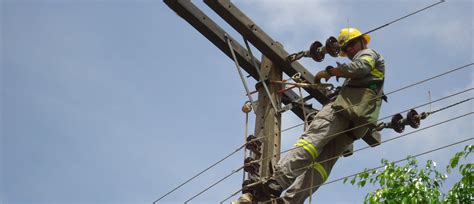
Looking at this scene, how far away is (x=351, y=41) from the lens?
22.9ft

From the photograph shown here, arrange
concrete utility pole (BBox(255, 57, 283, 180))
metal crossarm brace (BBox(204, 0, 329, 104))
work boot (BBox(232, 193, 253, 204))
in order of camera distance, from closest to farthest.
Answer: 1. work boot (BBox(232, 193, 253, 204))
2. concrete utility pole (BBox(255, 57, 283, 180))
3. metal crossarm brace (BBox(204, 0, 329, 104))

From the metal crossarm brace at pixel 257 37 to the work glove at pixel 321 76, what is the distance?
0.37m

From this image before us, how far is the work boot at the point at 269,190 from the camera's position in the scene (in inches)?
253

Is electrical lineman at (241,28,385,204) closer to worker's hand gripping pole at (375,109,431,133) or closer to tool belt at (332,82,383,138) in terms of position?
tool belt at (332,82,383,138)

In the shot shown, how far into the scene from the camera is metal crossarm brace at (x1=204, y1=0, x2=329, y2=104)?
703cm

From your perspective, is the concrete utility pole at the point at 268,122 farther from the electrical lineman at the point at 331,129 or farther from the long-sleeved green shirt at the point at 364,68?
the long-sleeved green shirt at the point at 364,68

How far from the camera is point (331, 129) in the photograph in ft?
21.4

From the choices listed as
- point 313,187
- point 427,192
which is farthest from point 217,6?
point 427,192

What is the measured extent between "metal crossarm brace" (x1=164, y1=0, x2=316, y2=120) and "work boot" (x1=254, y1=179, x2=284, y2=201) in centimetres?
106

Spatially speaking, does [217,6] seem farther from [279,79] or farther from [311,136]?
[311,136]

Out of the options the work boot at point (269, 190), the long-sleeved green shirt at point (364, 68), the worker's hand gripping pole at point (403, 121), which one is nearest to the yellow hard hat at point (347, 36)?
the long-sleeved green shirt at point (364, 68)

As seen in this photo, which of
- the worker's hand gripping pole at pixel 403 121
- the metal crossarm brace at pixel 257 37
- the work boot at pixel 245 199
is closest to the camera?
the work boot at pixel 245 199

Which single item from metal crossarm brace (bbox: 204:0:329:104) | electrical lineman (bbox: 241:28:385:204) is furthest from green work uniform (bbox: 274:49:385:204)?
metal crossarm brace (bbox: 204:0:329:104)

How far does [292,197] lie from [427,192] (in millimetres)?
2724
